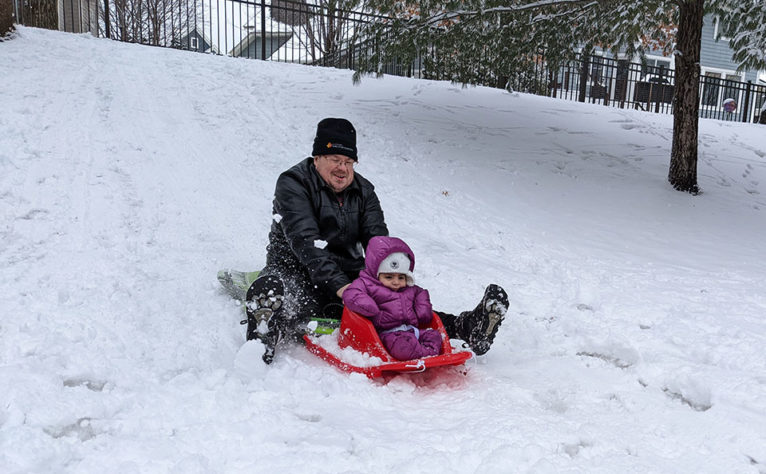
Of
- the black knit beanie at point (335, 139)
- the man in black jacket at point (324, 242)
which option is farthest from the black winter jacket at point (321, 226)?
the black knit beanie at point (335, 139)

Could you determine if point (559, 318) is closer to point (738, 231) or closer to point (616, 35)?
point (738, 231)

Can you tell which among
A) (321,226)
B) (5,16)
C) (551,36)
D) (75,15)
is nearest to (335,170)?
(321,226)

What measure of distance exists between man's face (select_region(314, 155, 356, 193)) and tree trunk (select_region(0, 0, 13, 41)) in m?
10.4

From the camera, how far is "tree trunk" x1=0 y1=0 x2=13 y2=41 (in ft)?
35.0

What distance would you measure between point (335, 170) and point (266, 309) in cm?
96

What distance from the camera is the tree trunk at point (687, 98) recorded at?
6809mm

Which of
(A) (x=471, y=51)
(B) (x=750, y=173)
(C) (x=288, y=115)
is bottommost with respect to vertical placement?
(B) (x=750, y=173)

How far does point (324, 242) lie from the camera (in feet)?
10.7

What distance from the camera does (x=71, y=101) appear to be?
820cm

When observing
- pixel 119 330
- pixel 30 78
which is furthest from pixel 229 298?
pixel 30 78

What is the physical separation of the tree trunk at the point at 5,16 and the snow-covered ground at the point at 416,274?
1.47 meters

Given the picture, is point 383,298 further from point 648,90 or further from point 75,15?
point 75,15

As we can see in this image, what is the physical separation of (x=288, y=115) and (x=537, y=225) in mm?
4549

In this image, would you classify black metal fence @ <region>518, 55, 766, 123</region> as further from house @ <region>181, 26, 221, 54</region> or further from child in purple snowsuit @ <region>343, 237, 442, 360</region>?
child in purple snowsuit @ <region>343, 237, 442, 360</region>
